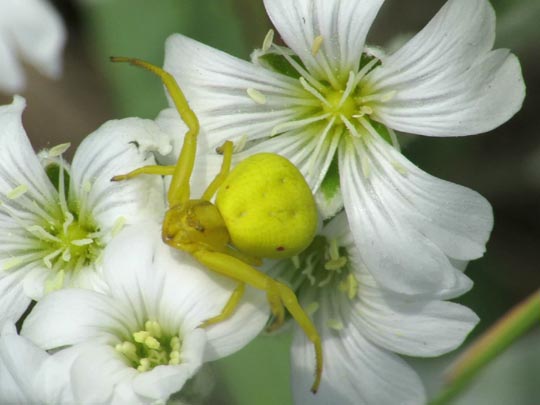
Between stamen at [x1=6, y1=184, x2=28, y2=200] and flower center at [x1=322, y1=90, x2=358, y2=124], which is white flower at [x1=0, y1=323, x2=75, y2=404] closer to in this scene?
stamen at [x1=6, y1=184, x2=28, y2=200]

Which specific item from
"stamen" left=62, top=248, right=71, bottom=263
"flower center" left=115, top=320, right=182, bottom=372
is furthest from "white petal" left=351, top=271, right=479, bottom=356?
"stamen" left=62, top=248, right=71, bottom=263

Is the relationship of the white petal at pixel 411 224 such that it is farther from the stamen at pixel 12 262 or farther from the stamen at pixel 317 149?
the stamen at pixel 12 262

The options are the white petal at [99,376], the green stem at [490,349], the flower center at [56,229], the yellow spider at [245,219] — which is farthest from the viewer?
the flower center at [56,229]

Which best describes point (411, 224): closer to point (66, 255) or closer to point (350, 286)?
point (350, 286)

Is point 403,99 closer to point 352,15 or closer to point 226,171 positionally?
point 352,15

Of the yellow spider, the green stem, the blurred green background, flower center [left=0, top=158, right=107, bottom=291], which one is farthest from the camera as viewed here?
the blurred green background

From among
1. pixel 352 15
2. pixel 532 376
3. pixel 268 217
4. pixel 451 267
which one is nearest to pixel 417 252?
pixel 451 267

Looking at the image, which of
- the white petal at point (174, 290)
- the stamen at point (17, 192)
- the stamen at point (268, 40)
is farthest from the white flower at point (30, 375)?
the stamen at point (268, 40)
